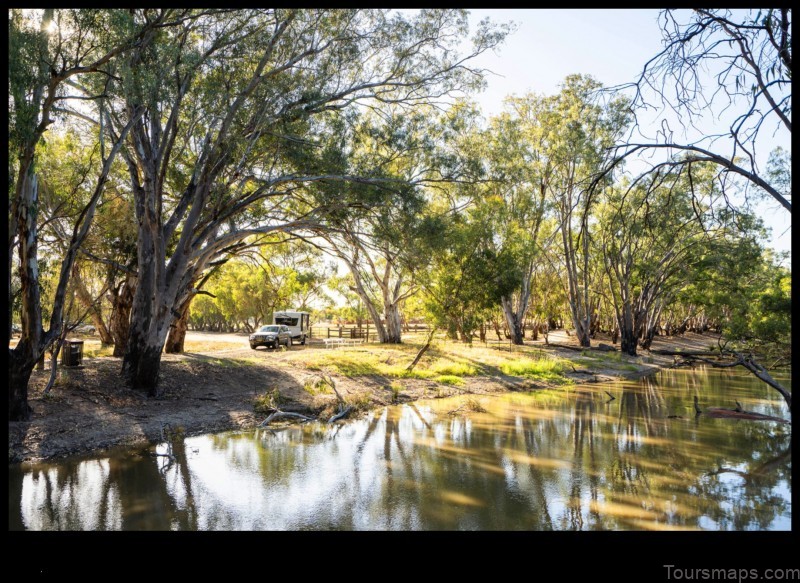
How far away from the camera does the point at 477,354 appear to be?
91.7 feet

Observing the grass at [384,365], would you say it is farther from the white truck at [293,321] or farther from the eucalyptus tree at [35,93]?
the white truck at [293,321]

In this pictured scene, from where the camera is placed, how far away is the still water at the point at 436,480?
707 centimetres

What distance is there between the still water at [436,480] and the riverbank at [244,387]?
1.08 m

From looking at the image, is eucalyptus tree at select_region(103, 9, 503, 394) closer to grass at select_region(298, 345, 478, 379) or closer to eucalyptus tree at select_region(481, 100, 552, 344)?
grass at select_region(298, 345, 478, 379)

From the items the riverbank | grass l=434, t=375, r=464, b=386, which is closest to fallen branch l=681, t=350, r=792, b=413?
the riverbank

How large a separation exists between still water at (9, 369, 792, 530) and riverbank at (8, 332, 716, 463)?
1079 millimetres

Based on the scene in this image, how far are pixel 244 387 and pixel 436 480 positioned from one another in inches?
367

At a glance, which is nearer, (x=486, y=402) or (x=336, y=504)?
(x=336, y=504)

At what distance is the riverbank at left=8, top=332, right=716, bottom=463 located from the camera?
1080 centimetres

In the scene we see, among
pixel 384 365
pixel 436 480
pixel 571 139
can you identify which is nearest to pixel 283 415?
pixel 436 480

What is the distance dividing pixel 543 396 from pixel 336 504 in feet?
40.9

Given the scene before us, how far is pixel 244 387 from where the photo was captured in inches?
656

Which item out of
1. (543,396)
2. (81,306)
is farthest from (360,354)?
(81,306)

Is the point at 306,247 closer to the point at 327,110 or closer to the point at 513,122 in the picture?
the point at 327,110
